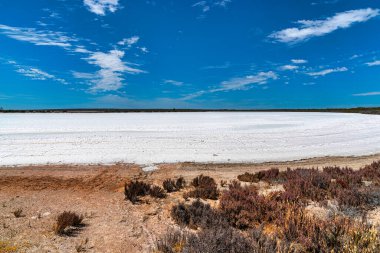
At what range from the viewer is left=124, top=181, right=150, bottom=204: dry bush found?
9.33 m

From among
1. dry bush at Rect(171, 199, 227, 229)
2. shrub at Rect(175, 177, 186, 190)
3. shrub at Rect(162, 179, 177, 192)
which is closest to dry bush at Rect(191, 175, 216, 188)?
shrub at Rect(175, 177, 186, 190)

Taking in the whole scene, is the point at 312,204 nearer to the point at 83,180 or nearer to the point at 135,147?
the point at 83,180

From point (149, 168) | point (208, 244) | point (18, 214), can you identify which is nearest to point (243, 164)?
point (149, 168)

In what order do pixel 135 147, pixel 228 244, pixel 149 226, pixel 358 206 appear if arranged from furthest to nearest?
pixel 135 147 → pixel 358 206 → pixel 149 226 → pixel 228 244

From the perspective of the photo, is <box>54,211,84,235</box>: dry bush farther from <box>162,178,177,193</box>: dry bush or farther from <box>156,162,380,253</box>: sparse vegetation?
<box>162,178,177,193</box>: dry bush

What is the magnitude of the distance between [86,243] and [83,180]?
5.55 m

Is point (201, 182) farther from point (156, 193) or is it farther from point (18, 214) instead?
point (18, 214)

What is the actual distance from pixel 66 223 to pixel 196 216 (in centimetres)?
297

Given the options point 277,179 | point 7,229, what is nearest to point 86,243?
point 7,229

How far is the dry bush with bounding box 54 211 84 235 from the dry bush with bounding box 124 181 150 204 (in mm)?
2143

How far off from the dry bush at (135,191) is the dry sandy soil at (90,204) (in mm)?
202

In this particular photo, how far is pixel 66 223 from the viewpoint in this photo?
691 cm

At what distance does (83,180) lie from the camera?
11.6 meters

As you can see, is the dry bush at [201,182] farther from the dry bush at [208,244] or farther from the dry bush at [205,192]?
the dry bush at [208,244]
